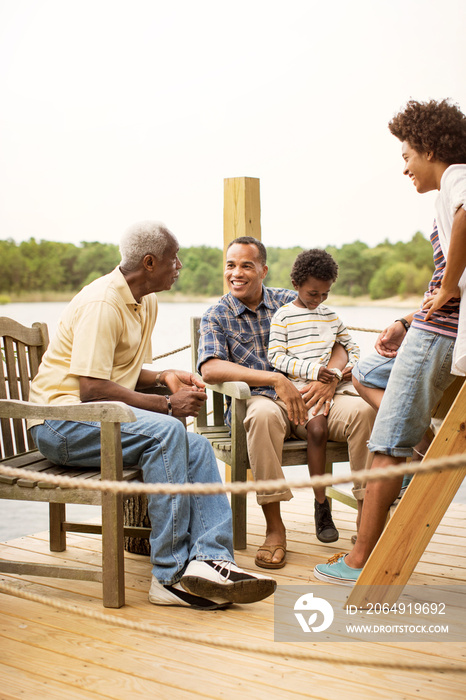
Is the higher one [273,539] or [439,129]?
[439,129]

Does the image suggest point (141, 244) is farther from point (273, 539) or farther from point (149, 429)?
point (273, 539)

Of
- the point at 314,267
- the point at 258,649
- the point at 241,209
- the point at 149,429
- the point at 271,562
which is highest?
the point at 241,209

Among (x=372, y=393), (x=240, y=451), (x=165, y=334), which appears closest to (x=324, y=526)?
(x=240, y=451)

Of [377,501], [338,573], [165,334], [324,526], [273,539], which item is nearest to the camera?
[377,501]

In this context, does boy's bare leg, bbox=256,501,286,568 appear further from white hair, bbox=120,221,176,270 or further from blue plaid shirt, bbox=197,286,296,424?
white hair, bbox=120,221,176,270

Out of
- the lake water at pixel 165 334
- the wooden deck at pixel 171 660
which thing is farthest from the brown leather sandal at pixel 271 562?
the lake water at pixel 165 334

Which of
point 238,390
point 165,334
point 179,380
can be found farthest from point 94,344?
point 165,334

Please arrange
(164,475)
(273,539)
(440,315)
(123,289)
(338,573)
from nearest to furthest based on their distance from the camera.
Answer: (440,315) < (164,475) < (338,573) < (123,289) < (273,539)

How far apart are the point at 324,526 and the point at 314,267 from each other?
1044 millimetres

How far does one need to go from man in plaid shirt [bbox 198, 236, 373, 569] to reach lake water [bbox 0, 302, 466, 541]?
3156 millimetres

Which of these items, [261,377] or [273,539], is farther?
[261,377]

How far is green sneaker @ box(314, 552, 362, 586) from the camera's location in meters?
2.15

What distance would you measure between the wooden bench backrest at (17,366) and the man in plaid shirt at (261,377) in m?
0.64

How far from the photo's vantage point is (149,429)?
2.10 metres
